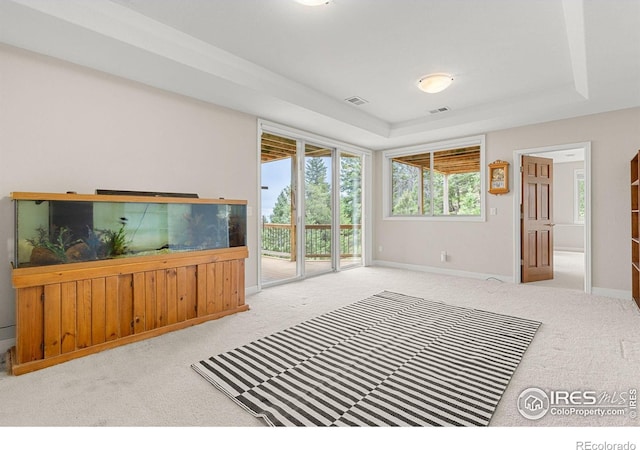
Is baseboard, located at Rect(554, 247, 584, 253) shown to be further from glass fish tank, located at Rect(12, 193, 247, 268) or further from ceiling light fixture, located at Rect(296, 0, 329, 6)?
ceiling light fixture, located at Rect(296, 0, 329, 6)

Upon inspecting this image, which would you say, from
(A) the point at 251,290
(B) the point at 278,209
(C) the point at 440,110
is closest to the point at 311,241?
(B) the point at 278,209

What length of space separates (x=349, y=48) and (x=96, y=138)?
245 centimetres

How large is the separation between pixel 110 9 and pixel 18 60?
2.89ft

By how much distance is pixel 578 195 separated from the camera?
27.9ft

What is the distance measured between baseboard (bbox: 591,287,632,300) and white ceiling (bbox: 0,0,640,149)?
2.25 meters

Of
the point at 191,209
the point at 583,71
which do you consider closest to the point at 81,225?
the point at 191,209

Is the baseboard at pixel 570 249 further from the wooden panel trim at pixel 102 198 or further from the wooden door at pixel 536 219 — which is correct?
the wooden panel trim at pixel 102 198

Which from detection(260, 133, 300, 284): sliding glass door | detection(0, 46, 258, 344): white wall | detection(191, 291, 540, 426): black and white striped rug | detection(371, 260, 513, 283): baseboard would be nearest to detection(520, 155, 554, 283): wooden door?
detection(371, 260, 513, 283): baseboard

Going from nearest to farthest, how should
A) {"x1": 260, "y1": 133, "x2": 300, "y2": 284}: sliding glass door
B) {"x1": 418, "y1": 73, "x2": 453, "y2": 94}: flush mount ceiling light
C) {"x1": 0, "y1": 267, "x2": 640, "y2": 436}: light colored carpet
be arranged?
{"x1": 0, "y1": 267, "x2": 640, "y2": 436}: light colored carpet < {"x1": 418, "y1": 73, "x2": 453, "y2": 94}: flush mount ceiling light < {"x1": 260, "y1": 133, "x2": 300, "y2": 284}: sliding glass door

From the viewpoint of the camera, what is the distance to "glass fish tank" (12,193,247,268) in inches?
84.6

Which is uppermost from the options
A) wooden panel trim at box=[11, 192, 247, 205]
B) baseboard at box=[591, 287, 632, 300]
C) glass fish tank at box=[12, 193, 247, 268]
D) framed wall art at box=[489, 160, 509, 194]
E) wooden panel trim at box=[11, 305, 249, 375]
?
framed wall art at box=[489, 160, 509, 194]

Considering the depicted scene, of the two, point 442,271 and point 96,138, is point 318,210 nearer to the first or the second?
point 442,271

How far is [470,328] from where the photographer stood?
2.86 metres

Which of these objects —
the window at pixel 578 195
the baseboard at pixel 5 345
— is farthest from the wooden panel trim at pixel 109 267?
the window at pixel 578 195
